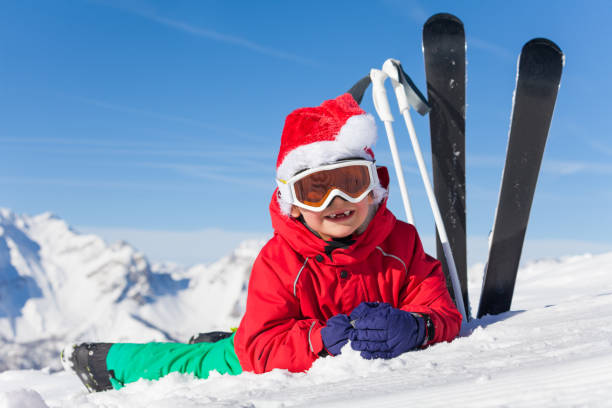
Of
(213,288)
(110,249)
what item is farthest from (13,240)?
(213,288)

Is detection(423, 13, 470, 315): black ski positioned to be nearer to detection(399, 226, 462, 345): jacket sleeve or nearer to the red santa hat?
detection(399, 226, 462, 345): jacket sleeve

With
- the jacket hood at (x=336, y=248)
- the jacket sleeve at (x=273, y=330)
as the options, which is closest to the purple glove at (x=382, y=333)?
the jacket sleeve at (x=273, y=330)

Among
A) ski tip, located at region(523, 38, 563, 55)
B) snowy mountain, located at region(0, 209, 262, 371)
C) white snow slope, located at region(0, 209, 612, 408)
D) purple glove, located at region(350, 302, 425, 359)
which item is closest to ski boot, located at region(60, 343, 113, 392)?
white snow slope, located at region(0, 209, 612, 408)

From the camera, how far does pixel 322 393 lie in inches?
57.8

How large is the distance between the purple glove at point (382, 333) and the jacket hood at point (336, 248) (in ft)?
0.97

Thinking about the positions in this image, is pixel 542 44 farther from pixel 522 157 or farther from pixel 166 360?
pixel 166 360

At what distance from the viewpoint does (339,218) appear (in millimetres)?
2229

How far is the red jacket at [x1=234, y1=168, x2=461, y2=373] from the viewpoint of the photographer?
209 centimetres

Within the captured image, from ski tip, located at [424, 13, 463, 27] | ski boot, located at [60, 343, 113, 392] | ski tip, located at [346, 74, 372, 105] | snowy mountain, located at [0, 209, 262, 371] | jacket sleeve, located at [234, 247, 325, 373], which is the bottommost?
snowy mountain, located at [0, 209, 262, 371]

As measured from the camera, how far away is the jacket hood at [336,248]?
219cm

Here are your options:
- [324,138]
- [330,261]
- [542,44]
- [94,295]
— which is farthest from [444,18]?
[94,295]

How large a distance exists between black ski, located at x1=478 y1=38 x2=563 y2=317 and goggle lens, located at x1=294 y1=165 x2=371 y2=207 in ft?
5.90

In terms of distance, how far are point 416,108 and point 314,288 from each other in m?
1.92

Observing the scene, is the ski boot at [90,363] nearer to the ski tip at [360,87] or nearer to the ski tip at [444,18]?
the ski tip at [360,87]
